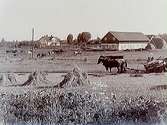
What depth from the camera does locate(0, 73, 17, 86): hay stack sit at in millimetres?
3006

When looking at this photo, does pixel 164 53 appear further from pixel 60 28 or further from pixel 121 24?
pixel 60 28

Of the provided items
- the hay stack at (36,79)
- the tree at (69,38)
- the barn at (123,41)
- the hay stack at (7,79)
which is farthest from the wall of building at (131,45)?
the hay stack at (7,79)

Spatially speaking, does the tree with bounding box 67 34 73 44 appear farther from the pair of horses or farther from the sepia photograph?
the pair of horses

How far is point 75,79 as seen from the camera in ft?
9.60

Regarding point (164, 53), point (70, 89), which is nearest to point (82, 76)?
point (70, 89)

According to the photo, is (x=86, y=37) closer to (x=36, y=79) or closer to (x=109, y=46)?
(x=109, y=46)

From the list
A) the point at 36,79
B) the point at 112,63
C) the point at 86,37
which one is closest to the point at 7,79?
the point at 36,79

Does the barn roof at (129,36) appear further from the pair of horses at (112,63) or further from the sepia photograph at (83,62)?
the pair of horses at (112,63)

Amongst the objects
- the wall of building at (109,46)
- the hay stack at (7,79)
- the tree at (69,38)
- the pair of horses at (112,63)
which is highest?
the tree at (69,38)

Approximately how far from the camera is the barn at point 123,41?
114 inches

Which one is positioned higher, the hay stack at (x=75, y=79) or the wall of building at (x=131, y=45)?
the wall of building at (x=131, y=45)

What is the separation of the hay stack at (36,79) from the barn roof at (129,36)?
1.79 ft

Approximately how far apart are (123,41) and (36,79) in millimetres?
634

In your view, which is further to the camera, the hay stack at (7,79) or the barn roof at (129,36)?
the hay stack at (7,79)
